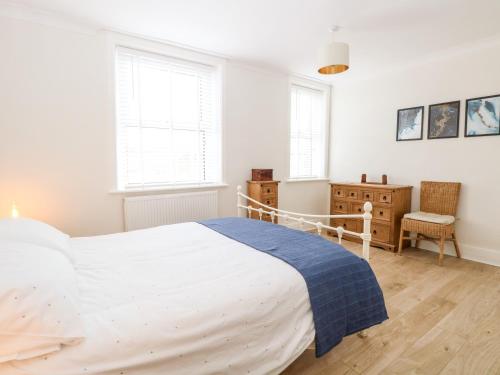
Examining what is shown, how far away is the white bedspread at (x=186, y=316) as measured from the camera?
1020 mm

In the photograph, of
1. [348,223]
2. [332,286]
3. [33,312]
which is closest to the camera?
[33,312]

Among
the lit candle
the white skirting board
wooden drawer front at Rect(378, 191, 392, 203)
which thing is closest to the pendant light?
wooden drawer front at Rect(378, 191, 392, 203)

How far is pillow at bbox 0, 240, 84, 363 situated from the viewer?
952mm

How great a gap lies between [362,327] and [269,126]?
3.15 m

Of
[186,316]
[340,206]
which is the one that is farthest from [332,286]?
[340,206]

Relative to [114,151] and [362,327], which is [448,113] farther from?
[114,151]

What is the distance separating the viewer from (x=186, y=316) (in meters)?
1.16

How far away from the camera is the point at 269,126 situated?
4.23 metres

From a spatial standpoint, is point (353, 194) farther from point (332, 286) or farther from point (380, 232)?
point (332, 286)

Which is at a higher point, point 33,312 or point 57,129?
point 57,129

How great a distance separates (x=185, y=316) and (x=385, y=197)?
3429 mm

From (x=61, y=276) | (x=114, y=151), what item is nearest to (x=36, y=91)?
(x=114, y=151)

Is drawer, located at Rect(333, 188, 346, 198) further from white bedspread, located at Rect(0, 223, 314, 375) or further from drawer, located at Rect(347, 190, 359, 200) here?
white bedspread, located at Rect(0, 223, 314, 375)

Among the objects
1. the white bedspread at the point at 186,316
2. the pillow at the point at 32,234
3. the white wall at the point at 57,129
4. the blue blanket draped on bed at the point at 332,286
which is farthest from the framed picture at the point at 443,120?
the pillow at the point at 32,234
